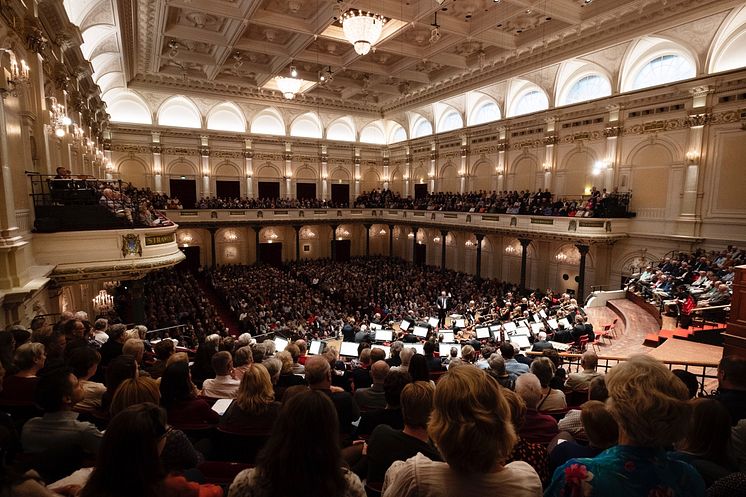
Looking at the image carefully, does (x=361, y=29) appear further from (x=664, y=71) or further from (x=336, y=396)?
(x=664, y=71)

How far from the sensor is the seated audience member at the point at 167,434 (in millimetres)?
2506

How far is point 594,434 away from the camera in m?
2.65

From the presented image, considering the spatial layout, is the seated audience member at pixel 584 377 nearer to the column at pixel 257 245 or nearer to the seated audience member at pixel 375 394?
the seated audience member at pixel 375 394

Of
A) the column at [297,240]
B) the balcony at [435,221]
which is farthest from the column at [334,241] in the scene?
the column at [297,240]

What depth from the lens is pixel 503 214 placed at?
72.7 feet

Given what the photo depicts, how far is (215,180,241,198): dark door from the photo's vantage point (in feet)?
97.7

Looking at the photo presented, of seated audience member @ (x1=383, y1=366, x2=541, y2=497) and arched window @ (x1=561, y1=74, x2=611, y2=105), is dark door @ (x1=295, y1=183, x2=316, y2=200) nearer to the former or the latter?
arched window @ (x1=561, y1=74, x2=611, y2=105)

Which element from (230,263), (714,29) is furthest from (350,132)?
(714,29)

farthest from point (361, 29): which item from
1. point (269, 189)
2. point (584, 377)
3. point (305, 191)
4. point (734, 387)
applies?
point (305, 191)

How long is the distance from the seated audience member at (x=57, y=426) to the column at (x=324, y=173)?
1222 inches

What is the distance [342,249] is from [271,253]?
6.01 metres

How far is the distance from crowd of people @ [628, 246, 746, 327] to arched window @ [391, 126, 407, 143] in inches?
867

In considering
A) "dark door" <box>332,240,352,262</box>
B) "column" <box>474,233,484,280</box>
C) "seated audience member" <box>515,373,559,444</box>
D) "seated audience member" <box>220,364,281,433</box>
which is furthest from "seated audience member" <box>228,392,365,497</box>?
"dark door" <box>332,240,352,262</box>

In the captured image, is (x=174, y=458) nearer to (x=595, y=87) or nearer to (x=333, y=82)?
(x=595, y=87)
